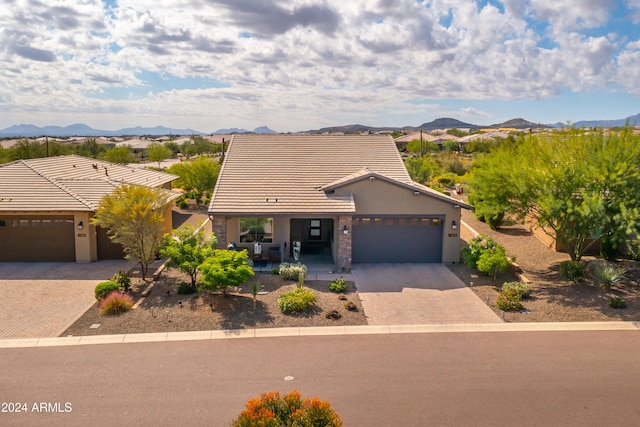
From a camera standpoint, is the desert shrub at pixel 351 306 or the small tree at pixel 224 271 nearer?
the small tree at pixel 224 271

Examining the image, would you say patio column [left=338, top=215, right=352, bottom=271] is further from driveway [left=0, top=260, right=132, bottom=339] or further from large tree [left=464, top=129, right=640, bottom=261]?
driveway [left=0, top=260, right=132, bottom=339]

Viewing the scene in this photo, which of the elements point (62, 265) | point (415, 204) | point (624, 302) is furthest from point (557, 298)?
point (62, 265)

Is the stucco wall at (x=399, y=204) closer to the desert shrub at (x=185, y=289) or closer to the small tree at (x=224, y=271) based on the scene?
the small tree at (x=224, y=271)

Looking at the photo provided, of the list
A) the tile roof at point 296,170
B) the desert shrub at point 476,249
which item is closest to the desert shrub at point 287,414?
the tile roof at point 296,170

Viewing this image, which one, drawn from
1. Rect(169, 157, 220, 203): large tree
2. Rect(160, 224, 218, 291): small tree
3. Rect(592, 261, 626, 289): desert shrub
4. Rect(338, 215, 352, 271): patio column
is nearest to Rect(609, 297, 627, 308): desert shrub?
Rect(592, 261, 626, 289): desert shrub

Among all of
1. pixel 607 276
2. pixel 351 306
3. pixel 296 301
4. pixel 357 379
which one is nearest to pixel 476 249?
pixel 607 276
